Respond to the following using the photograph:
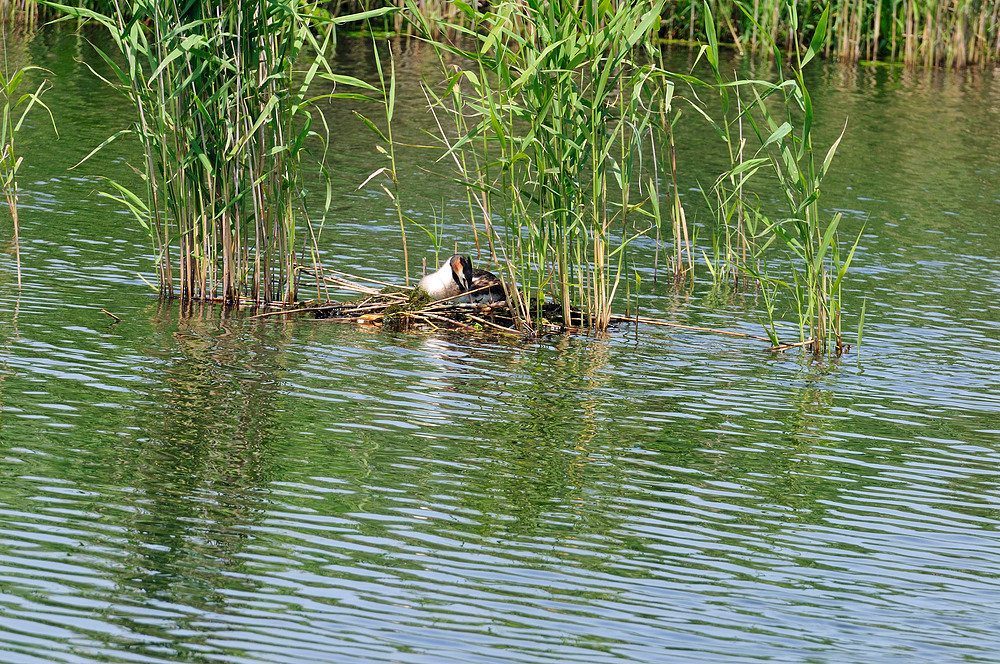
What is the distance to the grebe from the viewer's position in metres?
8.94

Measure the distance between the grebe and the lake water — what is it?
0.34 meters

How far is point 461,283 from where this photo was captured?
29.4ft

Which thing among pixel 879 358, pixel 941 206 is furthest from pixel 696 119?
pixel 879 358

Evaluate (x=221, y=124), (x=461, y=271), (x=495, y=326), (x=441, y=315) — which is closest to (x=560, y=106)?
(x=461, y=271)

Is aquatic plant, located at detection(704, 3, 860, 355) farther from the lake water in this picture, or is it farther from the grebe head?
the grebe head

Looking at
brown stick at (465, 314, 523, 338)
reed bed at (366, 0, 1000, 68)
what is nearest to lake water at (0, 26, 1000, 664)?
brown stick at (465, 314, 523, 338)

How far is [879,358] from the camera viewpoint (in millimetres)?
8750

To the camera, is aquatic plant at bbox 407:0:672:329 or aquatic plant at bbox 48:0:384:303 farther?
aquatic plant at bbox 48:0:384:303

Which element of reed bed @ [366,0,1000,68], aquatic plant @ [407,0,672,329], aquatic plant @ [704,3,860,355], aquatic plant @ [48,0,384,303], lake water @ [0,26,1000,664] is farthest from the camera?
reed bed @ [366,0,1000,68]

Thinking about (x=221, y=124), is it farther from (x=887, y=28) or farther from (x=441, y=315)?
(x=887, y=28)

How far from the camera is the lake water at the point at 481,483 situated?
4.57 metres

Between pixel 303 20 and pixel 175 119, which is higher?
pixel 303 20

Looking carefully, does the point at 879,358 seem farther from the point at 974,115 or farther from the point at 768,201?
the point at 974,115

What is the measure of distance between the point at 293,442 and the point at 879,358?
13.4 ft
